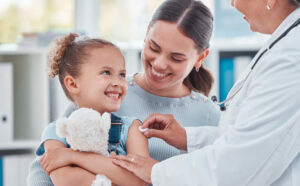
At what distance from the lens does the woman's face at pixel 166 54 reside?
64.3 inches

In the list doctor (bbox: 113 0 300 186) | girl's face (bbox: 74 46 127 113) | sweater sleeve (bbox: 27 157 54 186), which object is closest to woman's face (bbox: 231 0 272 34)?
doctor (bbox: 113 0 300 186)

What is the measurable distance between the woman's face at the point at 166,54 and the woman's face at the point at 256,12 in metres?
0.28

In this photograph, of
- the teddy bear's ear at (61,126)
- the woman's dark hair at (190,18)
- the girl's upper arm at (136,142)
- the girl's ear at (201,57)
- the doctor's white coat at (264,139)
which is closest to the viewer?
the doctor's white coat at (264,139)

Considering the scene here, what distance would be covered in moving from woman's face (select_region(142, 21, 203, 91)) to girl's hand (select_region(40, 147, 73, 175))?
0.50 metres

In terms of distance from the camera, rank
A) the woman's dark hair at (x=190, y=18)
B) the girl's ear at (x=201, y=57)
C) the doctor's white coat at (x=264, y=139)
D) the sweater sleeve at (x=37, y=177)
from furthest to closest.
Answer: the girl's ear at (x=201, y=57) → the woman's dark hair at (x=190, y=18) → the sweater sleeve at (x=37, y=177) → the doctor's white coat at (x=264, y=139)

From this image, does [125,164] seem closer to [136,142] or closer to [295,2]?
[136,142]

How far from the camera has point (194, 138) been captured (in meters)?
1.57

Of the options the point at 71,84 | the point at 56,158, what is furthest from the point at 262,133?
→ the point at 71,84

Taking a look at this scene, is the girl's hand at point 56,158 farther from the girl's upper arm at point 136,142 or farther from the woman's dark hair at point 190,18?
the woman's dark hair at point 190,18

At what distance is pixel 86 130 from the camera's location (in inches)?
50.6

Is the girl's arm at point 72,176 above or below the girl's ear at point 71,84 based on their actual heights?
below

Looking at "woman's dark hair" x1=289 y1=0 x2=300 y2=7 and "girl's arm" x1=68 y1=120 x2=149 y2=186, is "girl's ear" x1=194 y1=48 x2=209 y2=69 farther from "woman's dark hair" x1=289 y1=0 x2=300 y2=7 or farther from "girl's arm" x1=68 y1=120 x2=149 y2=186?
"girl's arm" x1=68 y1=120 x2=149 y2=186

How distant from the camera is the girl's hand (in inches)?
52.9

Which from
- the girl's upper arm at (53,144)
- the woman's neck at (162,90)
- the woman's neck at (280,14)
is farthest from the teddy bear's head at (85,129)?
the woman's neck at (280,14)
